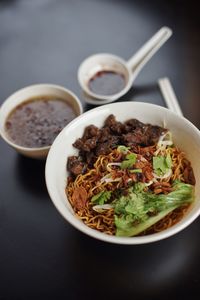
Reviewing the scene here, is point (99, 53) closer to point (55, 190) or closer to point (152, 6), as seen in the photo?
point (152, 6)

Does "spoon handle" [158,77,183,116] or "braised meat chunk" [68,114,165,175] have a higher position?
"spoon handle" [158,77,183,116]

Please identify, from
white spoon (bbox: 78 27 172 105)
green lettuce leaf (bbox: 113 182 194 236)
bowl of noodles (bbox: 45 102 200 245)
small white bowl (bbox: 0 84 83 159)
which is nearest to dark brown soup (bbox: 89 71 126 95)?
white spoon (bbox: 78 27 172 105)

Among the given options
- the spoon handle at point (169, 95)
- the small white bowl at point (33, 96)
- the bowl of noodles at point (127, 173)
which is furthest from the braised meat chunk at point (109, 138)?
the spoon handle at point (169, 95)

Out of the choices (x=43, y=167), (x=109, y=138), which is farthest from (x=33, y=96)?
(x=109, y=138)

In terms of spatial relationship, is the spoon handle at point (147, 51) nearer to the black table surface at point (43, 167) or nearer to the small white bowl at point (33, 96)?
the black table surface at point (43, 167)

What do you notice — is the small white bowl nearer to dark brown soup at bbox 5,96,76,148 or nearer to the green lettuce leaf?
dark brown soup at bbox 5,96,76,148
